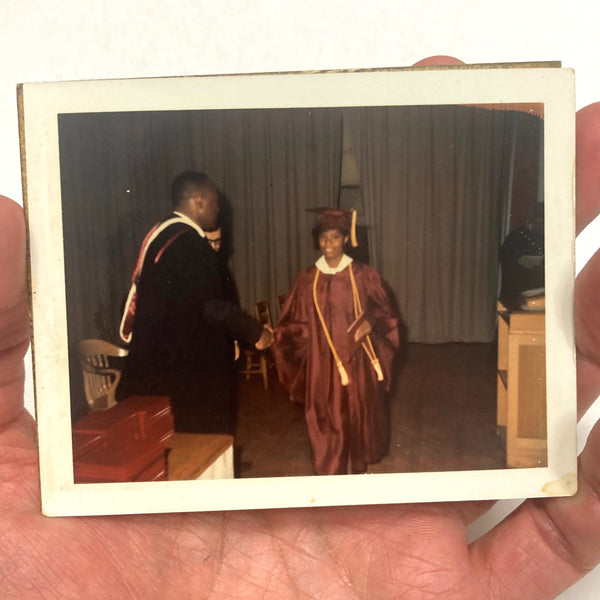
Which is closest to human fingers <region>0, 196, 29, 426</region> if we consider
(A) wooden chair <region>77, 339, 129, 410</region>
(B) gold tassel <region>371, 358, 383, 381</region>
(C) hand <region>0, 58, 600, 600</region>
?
(C) hand <region>0, 58, 600, 600</region>

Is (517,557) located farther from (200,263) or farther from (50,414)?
(50,414)

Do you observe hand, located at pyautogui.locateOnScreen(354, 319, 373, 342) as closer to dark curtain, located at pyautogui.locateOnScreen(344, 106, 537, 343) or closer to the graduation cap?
dark curtain, located at pyautogui.locateOnScreen(344, 106, 537, 343)

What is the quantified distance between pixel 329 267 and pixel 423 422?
0.34 metres

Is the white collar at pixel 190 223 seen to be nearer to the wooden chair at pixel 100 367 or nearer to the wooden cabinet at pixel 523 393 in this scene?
the wooden chair at pixel 100 367

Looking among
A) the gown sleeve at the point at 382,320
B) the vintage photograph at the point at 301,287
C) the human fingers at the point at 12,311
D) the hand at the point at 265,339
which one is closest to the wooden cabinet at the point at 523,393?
the vintage photograph at the point at 301,287

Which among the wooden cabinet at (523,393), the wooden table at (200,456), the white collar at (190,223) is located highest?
the white collar at (190,223)

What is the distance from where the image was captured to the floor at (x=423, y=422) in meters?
0.95

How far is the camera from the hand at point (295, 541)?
90cm

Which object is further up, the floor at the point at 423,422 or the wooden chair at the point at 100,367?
the wooden chair at the point at 100,367

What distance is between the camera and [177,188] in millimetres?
909

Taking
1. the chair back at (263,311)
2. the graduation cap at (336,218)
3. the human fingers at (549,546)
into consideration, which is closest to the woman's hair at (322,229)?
the graduation cap at (336,218)

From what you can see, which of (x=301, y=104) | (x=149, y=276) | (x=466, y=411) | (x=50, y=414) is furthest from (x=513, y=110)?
(x=50, y=414)

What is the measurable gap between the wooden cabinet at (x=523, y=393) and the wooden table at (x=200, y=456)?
0.52 metres

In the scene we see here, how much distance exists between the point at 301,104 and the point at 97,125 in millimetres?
365
